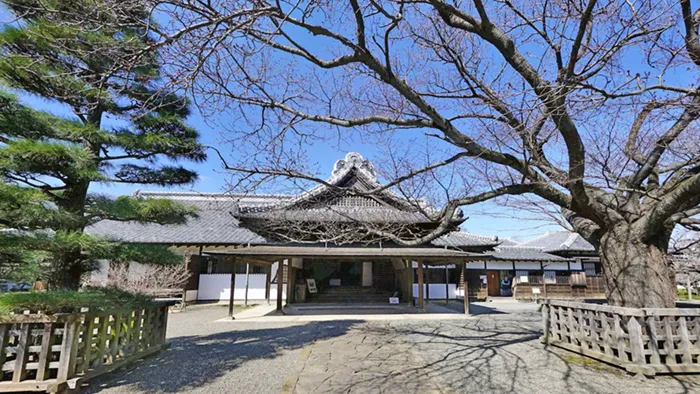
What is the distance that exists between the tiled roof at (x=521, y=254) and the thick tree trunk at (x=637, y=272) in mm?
16155

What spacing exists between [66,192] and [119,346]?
2.52 metres

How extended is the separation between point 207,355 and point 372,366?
3071 mm

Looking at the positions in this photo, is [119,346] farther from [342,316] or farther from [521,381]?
[342,316]

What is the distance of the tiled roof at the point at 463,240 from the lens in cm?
1334

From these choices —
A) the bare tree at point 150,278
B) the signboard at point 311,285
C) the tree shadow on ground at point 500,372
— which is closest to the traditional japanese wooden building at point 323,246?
the signboard at point 311,285

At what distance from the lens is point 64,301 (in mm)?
4223

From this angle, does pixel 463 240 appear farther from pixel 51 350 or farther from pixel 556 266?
pixel 51 350

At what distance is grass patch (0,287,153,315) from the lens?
13.2 ft

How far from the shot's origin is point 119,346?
5203 mm

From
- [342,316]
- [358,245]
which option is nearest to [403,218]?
[358,245]

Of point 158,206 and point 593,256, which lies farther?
point 593,256

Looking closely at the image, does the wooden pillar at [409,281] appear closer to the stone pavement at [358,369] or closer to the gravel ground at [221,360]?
→ the gravel ground at [221,360]

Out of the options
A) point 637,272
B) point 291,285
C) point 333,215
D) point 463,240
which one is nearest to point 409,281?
point 463,240

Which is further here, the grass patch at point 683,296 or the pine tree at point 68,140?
the grass patch at point 683,296
